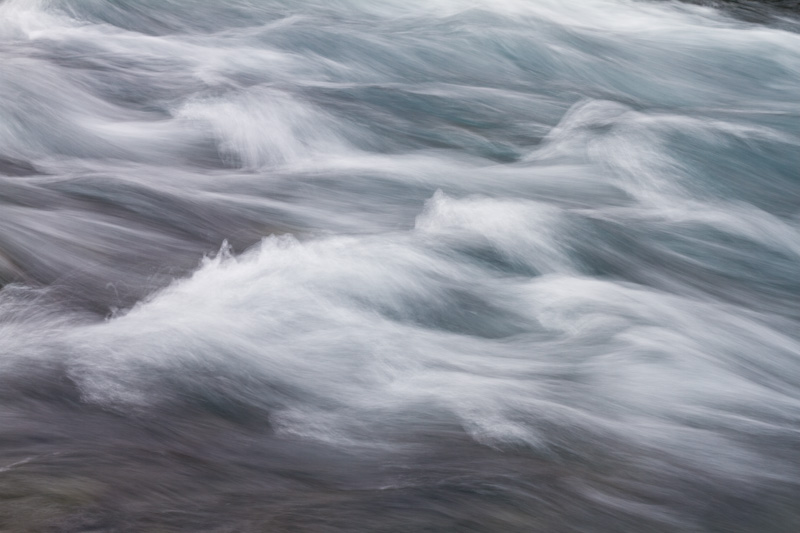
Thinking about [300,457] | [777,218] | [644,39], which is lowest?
[300,457]

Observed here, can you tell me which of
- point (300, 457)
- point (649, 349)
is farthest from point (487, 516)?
point (649, 349)

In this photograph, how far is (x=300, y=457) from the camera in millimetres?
2625

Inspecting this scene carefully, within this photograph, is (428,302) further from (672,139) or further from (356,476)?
(672,139)

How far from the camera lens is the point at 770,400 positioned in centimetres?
321

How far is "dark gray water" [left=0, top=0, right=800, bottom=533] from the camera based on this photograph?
2539 millimetres

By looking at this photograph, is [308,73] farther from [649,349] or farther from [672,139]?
[649,349]

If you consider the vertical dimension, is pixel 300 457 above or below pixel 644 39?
below

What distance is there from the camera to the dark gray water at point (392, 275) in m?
2.54

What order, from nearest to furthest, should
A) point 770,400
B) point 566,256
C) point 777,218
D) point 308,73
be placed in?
point 770,400
point 566,256
point 777,218
point 308,73

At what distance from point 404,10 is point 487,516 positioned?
17.1 ft

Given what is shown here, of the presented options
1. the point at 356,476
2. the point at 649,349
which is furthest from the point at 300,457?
the point at 649,349

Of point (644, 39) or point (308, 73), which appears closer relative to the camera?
point (308, 73)

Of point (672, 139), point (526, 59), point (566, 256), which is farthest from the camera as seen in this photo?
point (526, 59)

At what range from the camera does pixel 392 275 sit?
12.0 ft
